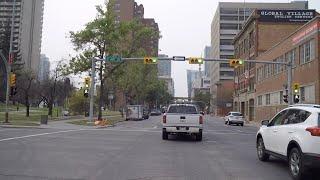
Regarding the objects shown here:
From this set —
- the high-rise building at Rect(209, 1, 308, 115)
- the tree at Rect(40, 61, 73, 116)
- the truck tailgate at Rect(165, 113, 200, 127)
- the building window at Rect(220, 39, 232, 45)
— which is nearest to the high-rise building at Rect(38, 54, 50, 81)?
the tree at Rect(40, 61, 73, 116)

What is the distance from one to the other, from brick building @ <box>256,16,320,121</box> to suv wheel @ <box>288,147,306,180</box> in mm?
35244

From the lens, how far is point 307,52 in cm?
5044

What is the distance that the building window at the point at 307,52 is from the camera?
157 feet

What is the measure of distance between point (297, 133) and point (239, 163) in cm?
339

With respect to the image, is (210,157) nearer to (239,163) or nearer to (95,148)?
(239,163)

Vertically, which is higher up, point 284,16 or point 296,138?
point 284,16

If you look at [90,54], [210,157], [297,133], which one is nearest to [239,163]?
[210,157]

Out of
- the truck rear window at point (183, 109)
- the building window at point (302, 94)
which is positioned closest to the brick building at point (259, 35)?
the building window at point (302, 94)

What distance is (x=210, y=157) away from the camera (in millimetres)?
16562

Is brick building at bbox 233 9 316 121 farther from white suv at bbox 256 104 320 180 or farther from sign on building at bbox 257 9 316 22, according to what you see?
white suv at bbox 256 104 320 180

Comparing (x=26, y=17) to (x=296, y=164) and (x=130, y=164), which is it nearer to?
(x=130, y=164)

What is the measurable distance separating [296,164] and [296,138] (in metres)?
0.60

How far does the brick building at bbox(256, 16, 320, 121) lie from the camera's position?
46941 millimetres

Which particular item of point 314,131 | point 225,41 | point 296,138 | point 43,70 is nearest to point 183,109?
point 296,138
